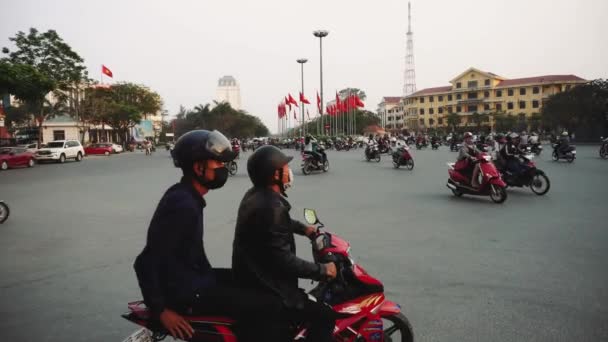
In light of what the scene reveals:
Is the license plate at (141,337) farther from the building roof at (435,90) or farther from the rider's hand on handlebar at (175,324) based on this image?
the building roof at (435,90)

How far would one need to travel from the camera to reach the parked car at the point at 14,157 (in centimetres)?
2438

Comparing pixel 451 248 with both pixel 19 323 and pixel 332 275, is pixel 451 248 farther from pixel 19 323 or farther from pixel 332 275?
pixel 19 323

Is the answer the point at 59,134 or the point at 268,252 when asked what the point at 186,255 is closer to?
the point at 268,252

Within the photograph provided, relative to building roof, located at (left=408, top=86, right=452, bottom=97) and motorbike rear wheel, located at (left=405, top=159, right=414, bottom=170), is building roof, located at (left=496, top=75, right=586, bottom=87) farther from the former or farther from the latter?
motorbike rear wheel, located at (left=405, top=159, right=414, bottom=170)

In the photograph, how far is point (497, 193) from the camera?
892 cm

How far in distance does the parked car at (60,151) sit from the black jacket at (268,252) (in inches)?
1259

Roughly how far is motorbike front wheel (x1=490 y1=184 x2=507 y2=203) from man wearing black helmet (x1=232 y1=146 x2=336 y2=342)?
7.60 metres

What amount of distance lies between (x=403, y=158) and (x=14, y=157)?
70.0 feet

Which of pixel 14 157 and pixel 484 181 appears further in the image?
pixel 14 157

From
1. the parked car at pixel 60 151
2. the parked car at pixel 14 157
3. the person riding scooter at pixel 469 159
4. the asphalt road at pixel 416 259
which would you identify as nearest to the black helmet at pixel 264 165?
the asphalt road at pixel 416 259

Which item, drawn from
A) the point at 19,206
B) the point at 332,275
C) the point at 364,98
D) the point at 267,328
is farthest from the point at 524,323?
the point at 364,98

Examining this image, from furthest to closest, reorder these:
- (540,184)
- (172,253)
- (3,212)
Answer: (540,184) < (3,212) < (172,253)

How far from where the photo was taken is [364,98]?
10719cm

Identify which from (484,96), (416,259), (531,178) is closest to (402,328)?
(416,259)
